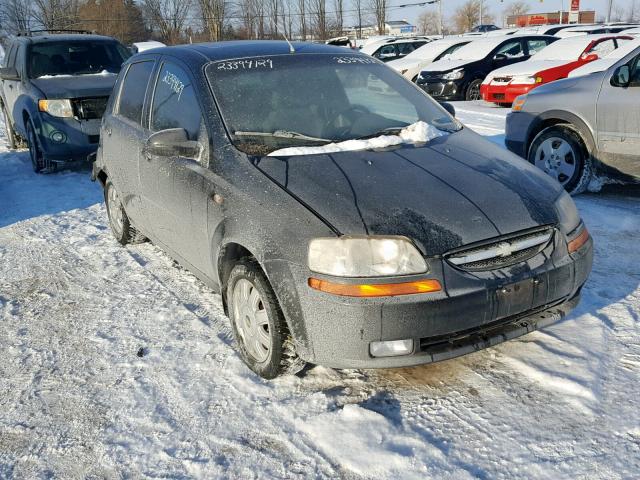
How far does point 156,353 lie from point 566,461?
7.23ft

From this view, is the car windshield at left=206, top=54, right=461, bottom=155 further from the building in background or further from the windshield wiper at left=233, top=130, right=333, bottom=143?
the building in background

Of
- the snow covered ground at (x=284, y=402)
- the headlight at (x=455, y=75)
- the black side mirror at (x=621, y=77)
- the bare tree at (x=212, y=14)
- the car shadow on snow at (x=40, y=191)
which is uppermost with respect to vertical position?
the bare tree at (x=212, y=14)

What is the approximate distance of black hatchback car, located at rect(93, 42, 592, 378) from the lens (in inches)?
106

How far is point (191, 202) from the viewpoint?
362 centimetres

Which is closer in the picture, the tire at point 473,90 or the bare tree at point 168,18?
the tire at point 473,90

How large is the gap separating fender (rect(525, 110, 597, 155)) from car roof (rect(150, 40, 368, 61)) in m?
2.77

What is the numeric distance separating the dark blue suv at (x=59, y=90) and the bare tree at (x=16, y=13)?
42.8 m

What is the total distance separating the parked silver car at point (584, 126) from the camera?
Result: 18.4 feet

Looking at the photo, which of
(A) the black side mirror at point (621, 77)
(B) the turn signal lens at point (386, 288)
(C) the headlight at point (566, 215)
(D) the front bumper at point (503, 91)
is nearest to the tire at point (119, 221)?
(B) the turn signal lens at point (386, 288)

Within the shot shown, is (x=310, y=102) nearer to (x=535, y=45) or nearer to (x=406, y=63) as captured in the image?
(x=535, y=45)

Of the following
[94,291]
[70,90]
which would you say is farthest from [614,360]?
[70,90]

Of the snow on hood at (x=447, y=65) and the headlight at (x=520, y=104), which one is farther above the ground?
the snow on hood at (x=447, y=65)

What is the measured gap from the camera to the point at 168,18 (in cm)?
4647

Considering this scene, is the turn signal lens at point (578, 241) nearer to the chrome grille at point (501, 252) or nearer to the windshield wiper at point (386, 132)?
the chrome grille at point (501, 252)
